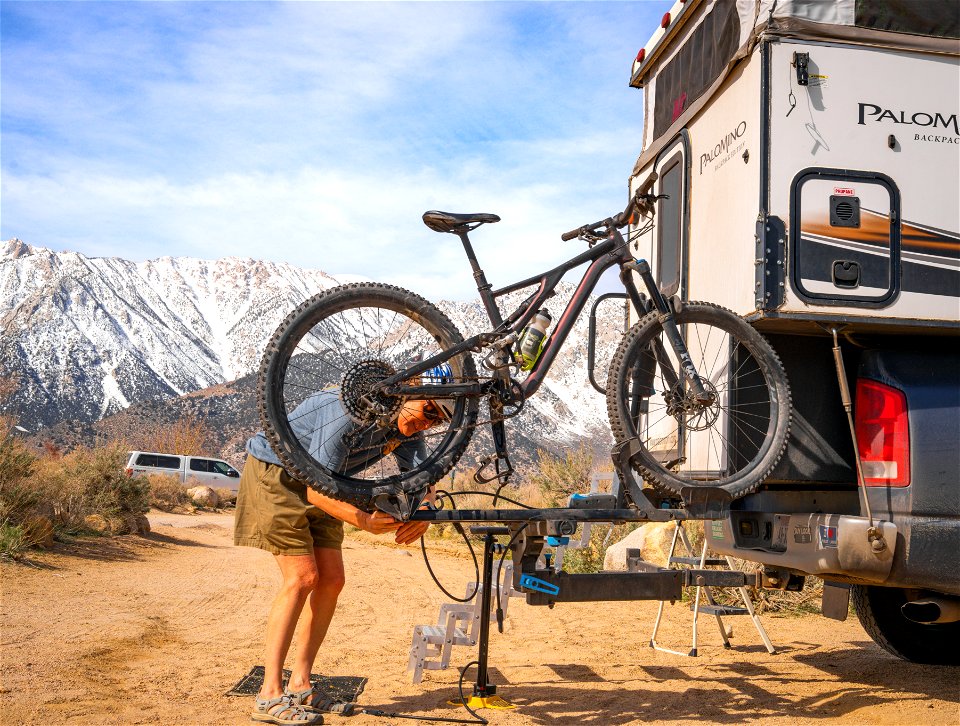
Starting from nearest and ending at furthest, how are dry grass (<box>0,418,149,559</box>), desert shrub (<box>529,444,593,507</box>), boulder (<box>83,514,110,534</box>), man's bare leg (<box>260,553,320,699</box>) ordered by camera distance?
1. man's bare leg (<box>260,553,320,699</box>)
2. dry grass (<box>0,418,149,559</box>)
3. boulder (<box>83,514,110,534</box>)
4. desert shrub (<box>529,444,593,507</box>)

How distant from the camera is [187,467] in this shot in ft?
86.9

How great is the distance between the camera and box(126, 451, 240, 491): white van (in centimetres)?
2533

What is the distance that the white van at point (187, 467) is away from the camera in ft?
83.1

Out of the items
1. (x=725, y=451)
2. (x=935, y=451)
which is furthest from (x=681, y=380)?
(x=935, y=451)

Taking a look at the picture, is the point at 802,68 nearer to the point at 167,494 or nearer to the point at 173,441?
the point at 167,494

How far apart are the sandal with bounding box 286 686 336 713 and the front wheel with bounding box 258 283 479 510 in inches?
43.4

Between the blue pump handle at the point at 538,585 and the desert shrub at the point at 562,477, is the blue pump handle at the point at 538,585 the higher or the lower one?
the lower one

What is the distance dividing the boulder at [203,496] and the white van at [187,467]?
107 cm

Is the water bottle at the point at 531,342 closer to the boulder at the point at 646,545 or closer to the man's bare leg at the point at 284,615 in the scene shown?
the man's bare leg at the point at 284,615

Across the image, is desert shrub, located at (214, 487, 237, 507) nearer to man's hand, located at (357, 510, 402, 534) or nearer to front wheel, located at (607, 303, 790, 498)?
man's hand, located at (357, 510, 402, 534)

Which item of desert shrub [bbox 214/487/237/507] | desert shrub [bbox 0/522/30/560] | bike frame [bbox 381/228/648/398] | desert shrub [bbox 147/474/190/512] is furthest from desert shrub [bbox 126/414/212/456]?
bike frame [bbox 381/228/648/398]

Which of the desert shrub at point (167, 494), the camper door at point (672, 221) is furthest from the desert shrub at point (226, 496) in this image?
the camper door at point (672, 221)

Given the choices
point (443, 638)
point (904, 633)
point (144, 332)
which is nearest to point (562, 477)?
point (904, 633)

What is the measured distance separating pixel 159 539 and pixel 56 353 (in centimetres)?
7907
